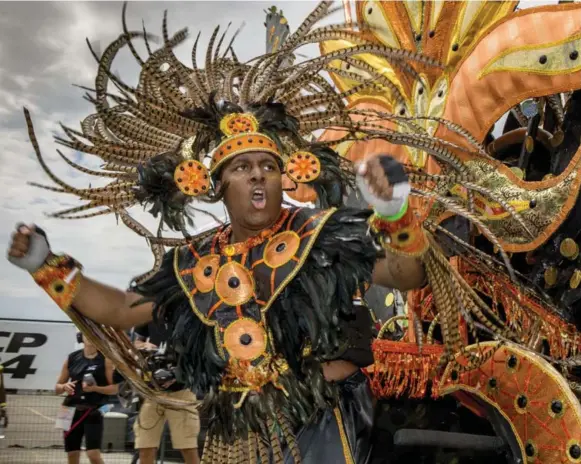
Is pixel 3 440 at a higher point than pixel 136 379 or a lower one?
lower

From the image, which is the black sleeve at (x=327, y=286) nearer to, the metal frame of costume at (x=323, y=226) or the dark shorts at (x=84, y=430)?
the metal frame of costume at (x=323, y=226)

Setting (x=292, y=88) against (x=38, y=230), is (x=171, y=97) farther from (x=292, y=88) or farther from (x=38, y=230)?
(x=38, y=230)

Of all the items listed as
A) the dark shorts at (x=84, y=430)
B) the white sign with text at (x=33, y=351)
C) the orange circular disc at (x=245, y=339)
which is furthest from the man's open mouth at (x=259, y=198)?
the white sign with text at (x=33, y=351)

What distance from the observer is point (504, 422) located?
2.58m

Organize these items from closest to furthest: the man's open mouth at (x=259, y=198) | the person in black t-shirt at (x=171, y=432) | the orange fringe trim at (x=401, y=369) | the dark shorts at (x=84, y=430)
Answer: the man's open mouth at (x=259, y=198) → the orange fringe trim at (x=401, y=369) → the person in black t-shirt at (x=171, y=432) → the dark shorts at (x=84, y=430)

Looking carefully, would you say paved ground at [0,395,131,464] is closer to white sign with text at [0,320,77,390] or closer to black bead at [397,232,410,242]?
white sign with text at [0,320,77,390]

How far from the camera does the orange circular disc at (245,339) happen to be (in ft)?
6.16

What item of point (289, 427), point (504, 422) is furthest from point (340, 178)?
point (504, 422)

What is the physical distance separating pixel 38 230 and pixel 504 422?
189 centimetres

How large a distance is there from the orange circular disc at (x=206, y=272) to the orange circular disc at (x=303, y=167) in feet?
1.19

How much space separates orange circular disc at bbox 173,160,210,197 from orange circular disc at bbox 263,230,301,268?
0.27m

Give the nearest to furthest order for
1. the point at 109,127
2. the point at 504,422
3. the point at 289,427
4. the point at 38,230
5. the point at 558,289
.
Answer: the point at 289,427, the point at 38,230, the point at 109,127, the point at 504,422, the point at 558,289

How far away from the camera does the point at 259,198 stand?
1.98 meters

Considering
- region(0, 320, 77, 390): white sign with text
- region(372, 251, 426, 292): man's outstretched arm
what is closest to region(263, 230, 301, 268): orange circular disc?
region(372, 251, 426, 292): man's outstretched arm
